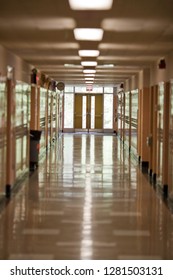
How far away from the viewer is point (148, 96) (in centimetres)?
1545

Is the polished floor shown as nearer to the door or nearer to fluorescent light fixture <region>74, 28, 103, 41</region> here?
fluorescent light fixture <region>74, 28, 103, 41</region>

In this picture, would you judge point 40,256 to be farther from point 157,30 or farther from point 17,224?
point 157,30

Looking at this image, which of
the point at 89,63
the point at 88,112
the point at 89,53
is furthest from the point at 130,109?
the point at 88,112

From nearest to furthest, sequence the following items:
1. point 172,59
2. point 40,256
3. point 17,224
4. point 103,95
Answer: point 40,256 < point 17,224 < point 172,59 < point 103,95

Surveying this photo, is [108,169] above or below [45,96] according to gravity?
below

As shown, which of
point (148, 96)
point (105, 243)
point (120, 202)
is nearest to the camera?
point (105, 243)

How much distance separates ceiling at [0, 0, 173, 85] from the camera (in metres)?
6.41

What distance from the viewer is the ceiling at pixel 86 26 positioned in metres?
6.41

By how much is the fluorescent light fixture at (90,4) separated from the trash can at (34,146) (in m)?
8.16

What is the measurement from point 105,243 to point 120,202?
2.90m

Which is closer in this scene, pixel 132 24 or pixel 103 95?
pixel 132 24

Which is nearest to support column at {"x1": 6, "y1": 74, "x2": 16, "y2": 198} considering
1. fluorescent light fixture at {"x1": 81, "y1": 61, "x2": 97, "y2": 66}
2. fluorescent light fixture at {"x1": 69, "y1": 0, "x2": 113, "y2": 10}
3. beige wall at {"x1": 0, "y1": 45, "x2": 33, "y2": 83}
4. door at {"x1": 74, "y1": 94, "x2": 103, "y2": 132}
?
beige wall at {"x1": 0, "y1": 45, "x2": 33, "y2": 83}

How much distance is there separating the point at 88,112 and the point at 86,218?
2508 centimetres

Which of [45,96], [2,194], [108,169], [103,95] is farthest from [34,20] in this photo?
[103,95]
